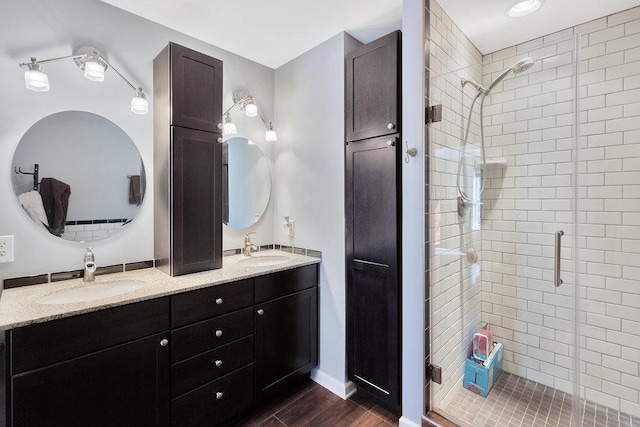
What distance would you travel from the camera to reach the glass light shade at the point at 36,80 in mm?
1457

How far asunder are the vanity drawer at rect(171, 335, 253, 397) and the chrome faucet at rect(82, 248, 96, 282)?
0.71 m

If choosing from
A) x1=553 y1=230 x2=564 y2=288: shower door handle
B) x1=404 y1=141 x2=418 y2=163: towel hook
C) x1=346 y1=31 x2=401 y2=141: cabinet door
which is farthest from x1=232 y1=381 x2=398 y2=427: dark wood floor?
x1=346 y1=31 x2=401 y2=141: cabinet door

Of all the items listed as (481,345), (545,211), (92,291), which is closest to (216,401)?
(92,291)

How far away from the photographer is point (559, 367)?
1.86 metres

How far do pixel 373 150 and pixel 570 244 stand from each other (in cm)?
132

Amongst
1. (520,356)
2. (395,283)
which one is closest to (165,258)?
(395,283)

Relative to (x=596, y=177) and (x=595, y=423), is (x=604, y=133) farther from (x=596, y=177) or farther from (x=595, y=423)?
(x=595, y=423)

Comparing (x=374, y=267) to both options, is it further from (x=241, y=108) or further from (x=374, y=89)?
(x=241, y=108)

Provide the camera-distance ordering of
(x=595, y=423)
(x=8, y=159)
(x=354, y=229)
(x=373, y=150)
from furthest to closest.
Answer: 1. (x=354, y=229)
2. (x=373, y=150)
3. (x=595, y=423)
4. (x=8, y=159)

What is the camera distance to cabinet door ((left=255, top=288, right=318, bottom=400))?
1.89m

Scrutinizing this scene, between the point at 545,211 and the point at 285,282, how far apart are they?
1.78 m

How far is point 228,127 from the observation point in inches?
89.9

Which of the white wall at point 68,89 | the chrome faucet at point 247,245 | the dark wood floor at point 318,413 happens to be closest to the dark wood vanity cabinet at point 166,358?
the dark wood floor at point 318,413

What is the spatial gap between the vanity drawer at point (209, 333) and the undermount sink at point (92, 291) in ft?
1.22
